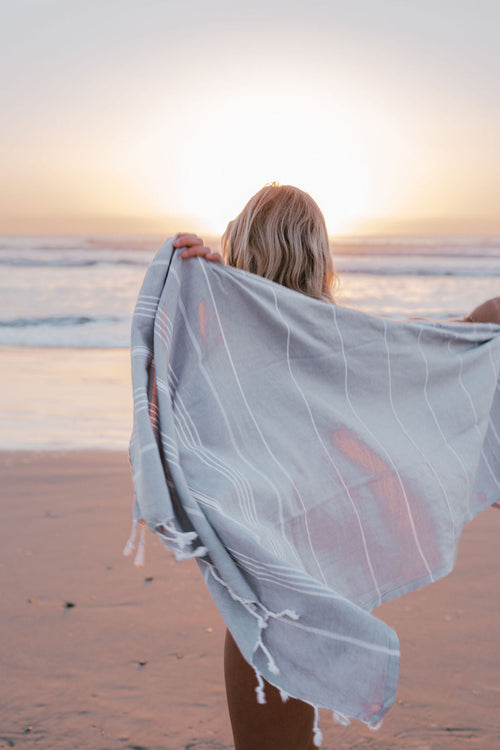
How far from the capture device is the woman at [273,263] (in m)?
1.90

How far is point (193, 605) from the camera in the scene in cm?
328

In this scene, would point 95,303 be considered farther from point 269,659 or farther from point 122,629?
point 269,659

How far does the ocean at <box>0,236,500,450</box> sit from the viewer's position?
249 inches

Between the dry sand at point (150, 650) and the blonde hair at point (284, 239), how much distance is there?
1689 mm

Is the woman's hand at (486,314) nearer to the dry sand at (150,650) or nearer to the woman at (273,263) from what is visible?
the woman at (273,263)

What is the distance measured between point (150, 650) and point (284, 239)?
193 cm

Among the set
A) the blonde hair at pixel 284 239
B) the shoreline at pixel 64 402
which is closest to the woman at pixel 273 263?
the blonde hair at pixel 284 239

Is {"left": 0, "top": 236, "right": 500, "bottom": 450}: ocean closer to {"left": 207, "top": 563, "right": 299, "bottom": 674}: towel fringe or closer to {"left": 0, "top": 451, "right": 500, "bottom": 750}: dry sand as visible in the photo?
{"left": 207, "top": 563, "right": 299, "bottom": 674}: towel fringe

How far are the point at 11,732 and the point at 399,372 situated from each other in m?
1.90

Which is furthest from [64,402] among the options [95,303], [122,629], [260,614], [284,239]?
[95,303]

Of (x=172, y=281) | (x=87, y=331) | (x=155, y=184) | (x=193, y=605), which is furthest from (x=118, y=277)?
(x=172, y=281)

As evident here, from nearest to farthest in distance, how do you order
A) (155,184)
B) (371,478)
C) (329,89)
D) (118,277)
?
(371,478) → (329,89) → (118,277) → (155,184)

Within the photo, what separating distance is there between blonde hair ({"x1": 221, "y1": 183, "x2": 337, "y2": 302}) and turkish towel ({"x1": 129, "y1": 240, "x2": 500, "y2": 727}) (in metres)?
0.13

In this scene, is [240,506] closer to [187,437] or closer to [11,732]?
[187,437]
